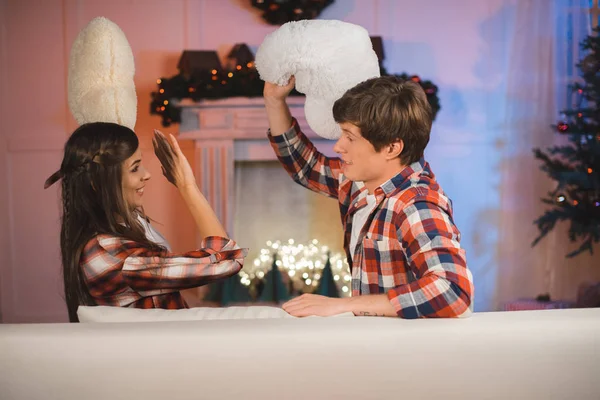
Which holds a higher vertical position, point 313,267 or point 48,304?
point 313,267

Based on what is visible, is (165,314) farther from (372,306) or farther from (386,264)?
(386,264)

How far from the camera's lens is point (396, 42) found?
4.13 meters

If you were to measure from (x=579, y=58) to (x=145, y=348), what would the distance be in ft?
13.4

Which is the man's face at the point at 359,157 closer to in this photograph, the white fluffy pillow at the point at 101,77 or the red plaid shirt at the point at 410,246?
the red plaid shirt at the point at 410,246

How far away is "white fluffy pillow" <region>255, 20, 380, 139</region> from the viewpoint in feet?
5.05

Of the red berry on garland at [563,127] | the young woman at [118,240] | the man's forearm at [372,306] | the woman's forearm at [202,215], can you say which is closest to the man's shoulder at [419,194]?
the man's forearm at [372,306]

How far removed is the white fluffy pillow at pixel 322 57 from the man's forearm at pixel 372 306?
0.66m

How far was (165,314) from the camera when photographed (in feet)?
3.69

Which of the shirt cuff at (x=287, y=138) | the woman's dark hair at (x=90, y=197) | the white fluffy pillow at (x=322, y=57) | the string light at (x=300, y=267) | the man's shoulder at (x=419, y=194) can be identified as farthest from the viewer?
the string light at (x=300, y=267)

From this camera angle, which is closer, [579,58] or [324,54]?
[324,54]

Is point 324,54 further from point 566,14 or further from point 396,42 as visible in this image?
point 566,14

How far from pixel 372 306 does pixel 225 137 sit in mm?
2991

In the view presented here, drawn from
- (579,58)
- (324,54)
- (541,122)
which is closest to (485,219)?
(541,122)

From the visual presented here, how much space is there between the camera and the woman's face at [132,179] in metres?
1.60
